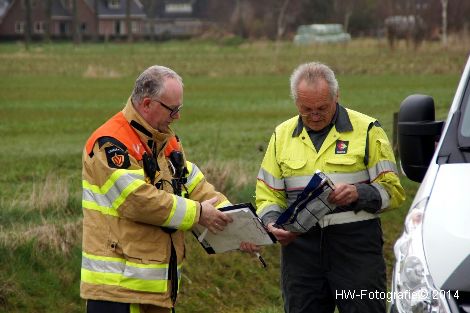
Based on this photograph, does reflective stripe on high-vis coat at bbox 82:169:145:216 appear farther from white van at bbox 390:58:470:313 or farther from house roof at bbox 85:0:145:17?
house roof at bbox 85:0:145:17

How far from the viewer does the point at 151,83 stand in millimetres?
6582

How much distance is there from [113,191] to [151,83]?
0.62 metres

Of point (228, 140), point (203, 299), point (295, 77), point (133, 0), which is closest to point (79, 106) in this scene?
point (228, 140)

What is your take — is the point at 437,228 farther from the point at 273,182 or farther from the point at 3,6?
the point at 3,6

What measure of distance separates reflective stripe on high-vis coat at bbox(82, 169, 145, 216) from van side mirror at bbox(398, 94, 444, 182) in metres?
1.42

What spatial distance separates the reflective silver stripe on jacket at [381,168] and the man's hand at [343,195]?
22cm

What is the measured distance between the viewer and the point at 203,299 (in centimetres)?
1129

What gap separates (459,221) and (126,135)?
6.46ft

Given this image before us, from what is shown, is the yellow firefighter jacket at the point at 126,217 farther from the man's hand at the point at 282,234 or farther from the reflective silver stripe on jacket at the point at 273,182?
the reflective silver stripe on jacket at the point at 273,182

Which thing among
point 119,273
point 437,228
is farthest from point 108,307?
point 437,228

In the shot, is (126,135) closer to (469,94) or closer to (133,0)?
(469,94)

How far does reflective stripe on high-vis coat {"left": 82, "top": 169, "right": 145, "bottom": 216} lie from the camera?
644 cm

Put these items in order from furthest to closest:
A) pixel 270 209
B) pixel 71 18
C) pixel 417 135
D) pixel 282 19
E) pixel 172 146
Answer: pixel 71 18
pixel 282 19
pixel 270 209
pixel 172 146
pixel 417 135

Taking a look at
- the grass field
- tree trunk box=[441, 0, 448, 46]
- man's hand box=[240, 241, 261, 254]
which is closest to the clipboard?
man's hand box=[240, 241, 261, 254]
